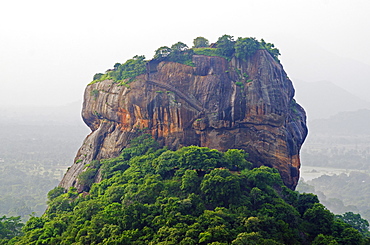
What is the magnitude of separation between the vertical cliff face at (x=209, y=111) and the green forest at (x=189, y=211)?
3.56 m

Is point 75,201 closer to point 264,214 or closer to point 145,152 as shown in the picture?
point 145,152

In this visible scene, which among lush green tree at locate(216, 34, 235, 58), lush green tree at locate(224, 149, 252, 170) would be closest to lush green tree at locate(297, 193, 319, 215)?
lush green tree at locate(224, 149, 252, 170)

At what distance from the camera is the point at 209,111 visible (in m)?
27.2

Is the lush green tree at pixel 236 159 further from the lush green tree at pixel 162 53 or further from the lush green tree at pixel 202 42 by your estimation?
the lush green tree at pixel 202 42

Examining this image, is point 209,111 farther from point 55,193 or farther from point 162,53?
point 55,193

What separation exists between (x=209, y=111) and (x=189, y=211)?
36.5 feet

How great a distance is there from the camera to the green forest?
52.0 ft

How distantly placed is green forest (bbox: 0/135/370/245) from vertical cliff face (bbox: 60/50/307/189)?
11.7 feet

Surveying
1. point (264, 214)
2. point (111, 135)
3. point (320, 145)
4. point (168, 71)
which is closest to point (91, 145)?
point (111, 135)

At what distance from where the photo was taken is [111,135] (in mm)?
29188

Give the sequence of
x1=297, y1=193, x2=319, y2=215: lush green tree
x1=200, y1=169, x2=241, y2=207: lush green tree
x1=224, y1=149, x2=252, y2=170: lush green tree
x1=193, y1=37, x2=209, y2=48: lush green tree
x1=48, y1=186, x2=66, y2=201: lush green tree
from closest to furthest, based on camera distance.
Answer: x1=200, y1=169, x2=241, y2=207: lush green tree → x1=297, y1=193, x2=319, y2=215: lush green tree → x1=224, y1=149, x2=252, y2=170: lush green tree → x1=48, y1=186, x2=66, y2=201: lush green tree → x1=193, y1=37, x2=209, y2=48: lush green tree

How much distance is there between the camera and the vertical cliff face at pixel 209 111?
86.8 feet

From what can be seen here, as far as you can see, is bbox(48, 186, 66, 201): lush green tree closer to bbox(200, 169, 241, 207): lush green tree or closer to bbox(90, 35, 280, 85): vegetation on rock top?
bbox(90, 35, 280, 85): vegetation on rock top

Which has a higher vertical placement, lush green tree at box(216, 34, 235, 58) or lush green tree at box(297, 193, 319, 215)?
lush green tree at box(216, 34, 235, 58)
